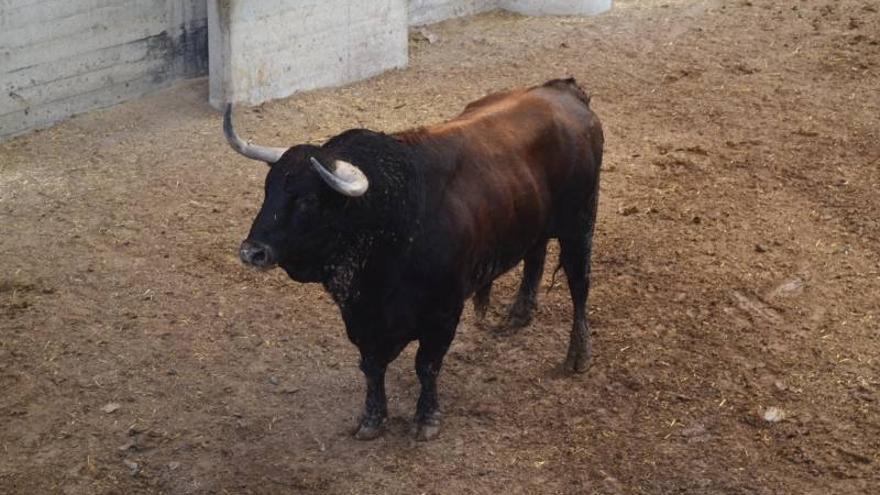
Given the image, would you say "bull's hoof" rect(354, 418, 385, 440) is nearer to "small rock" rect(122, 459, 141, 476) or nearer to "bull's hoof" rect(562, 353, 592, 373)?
"small rock" rect(122, 459, 141, 476)

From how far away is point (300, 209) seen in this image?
6.02 meters

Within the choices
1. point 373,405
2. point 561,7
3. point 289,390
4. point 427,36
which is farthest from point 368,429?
point 561,7

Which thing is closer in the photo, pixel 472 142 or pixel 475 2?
pixel 472 142

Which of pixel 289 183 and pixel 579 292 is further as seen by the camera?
pixel 579 292

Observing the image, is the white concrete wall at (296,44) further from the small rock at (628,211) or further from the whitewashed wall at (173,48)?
the small rock at (628,211)

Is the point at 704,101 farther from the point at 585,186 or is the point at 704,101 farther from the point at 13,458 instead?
the point at 13,458

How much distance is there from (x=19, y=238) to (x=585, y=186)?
153 inches

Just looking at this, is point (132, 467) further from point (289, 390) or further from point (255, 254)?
point (255, 254)

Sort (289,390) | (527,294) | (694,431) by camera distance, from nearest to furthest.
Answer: (694,431), (289,390), (527,294)

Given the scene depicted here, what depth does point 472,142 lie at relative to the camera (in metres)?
6.83

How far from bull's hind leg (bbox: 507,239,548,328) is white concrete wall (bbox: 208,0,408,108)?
3836 mm

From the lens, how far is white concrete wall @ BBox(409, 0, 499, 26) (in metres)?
13.0

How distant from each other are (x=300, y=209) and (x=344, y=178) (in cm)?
25

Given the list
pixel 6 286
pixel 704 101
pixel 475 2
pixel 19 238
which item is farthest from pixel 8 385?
pixel 475 2
